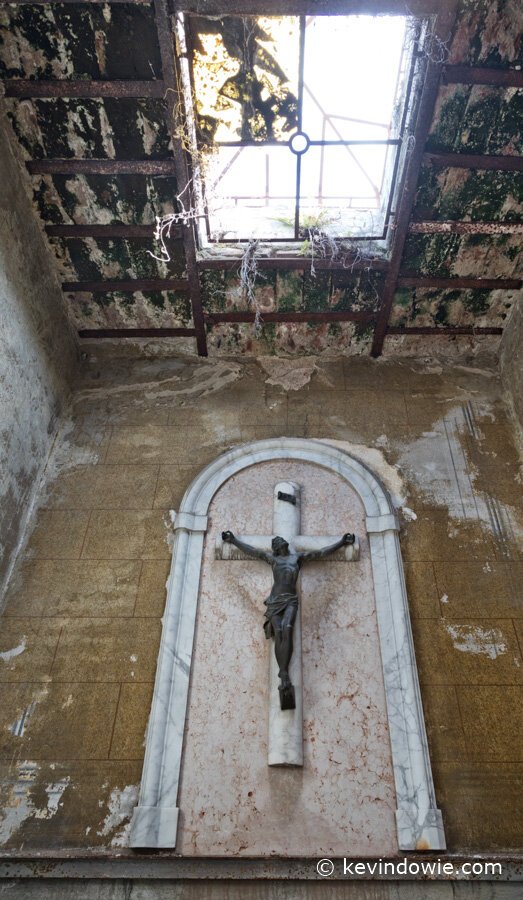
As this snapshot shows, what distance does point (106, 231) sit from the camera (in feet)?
17.6

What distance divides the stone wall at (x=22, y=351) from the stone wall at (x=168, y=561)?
0.95 feet

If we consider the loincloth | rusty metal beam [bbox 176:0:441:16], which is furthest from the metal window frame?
the loincloth

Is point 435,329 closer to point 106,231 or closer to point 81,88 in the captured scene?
point 106,231

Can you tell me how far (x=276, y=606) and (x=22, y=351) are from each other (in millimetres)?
3489

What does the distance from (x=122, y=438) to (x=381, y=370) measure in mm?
3179

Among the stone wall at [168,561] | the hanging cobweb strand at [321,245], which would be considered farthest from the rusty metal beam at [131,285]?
the hanging cobweb strand at [321,245]

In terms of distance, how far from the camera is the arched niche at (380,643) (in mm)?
3605

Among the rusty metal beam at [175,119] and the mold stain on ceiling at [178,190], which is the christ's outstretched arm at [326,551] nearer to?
the mold stain on ceiling at [178,190]

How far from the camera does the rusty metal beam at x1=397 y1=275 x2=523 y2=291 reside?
225 inches

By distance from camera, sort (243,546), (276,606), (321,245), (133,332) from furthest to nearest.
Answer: (133,332) → (321,245) → (243,546) → (276,606)

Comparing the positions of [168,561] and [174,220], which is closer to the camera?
[168,561]

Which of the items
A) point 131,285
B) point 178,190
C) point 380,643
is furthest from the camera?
point 131,285

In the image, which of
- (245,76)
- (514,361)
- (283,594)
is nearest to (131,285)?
(245,76)

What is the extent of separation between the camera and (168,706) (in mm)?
4012
